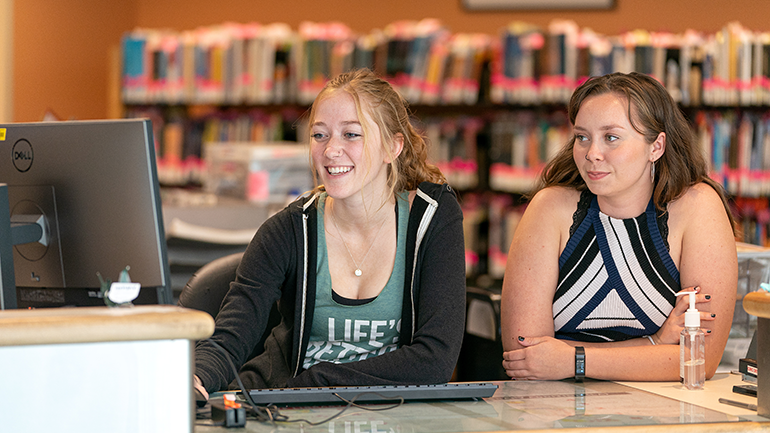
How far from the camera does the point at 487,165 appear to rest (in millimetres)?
4477

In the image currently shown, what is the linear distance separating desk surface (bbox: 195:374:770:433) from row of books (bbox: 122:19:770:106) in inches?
118

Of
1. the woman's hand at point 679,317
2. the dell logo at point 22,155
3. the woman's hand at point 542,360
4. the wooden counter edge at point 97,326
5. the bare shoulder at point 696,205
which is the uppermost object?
the dell logo at point 22,155

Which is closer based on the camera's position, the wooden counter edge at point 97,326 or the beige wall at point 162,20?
the wooden counter edge at point 97,326

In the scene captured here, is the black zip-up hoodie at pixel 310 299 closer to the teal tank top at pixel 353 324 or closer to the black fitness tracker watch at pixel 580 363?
the teal tank top at pixel 353 324

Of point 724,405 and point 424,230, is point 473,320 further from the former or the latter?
point 724,405

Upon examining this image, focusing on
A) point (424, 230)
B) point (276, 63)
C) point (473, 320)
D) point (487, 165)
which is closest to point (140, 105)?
point (276, 63)

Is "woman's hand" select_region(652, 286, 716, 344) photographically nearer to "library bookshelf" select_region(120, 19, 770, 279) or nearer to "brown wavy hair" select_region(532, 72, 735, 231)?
"brown wavy hair" select_region(532, 72, 735, 231)

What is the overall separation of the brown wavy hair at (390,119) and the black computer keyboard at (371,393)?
0.55m

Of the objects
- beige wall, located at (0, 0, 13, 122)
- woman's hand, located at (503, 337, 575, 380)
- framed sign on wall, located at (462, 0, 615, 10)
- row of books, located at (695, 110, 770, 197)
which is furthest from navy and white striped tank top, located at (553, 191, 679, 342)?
beige wall, located at (0, 0, 13, 122)

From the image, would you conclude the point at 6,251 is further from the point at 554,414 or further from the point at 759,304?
the point at 759,304

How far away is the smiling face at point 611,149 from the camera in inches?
67.2

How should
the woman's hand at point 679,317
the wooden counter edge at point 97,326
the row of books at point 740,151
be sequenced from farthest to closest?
the row of books at point 740,151, the woman's hand at point 679,317, the wooden counter edge at point 97,326

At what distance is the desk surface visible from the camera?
117 cm

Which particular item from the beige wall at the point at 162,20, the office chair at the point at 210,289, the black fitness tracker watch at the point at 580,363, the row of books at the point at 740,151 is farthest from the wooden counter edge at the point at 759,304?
the beige wall at the point at 162,20
